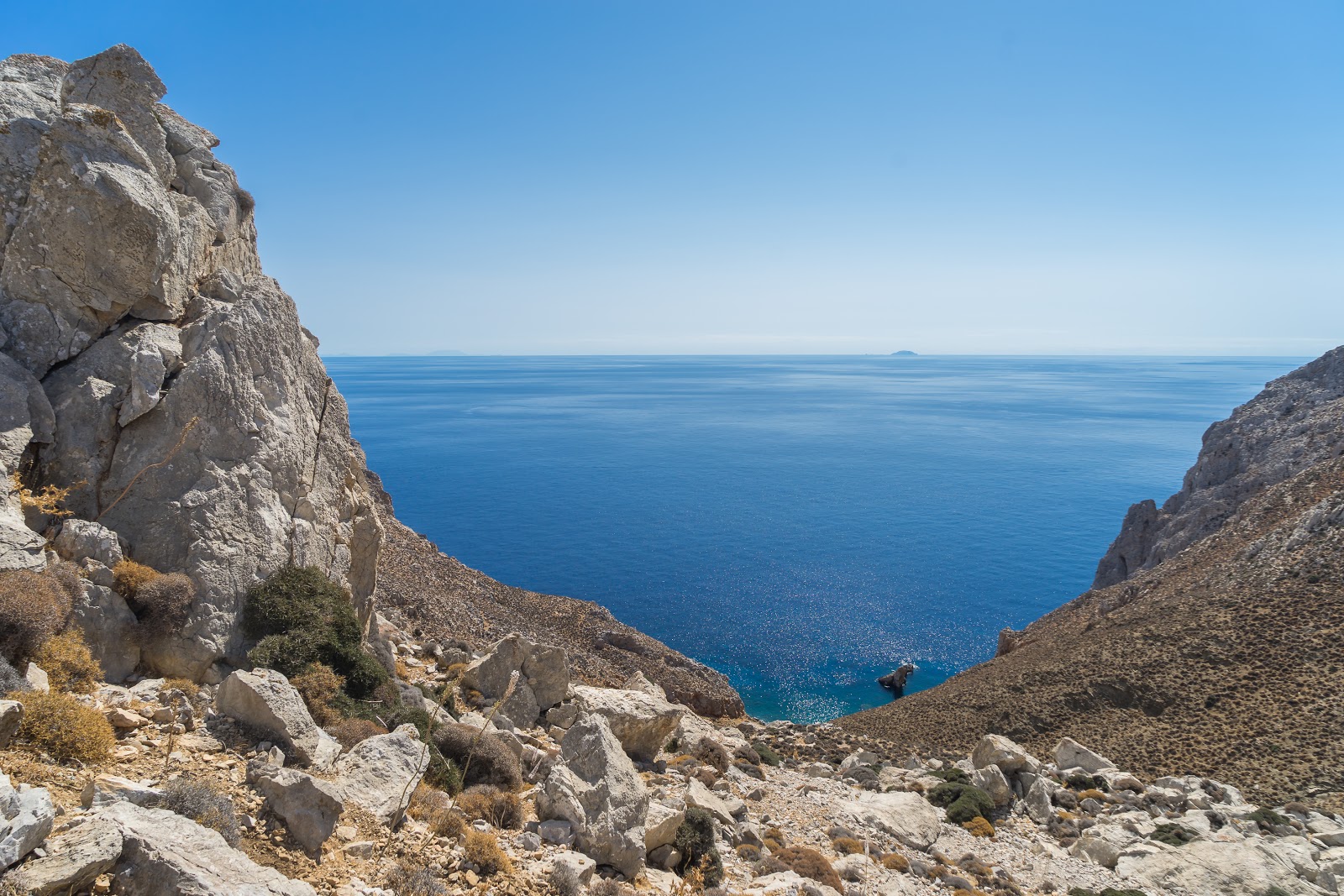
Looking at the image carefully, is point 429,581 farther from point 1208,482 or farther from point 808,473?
point 808,473

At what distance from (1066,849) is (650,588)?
5464 centimetres

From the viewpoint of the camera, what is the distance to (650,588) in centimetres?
7625

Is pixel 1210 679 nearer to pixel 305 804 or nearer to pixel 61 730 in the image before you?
pixel 305 804

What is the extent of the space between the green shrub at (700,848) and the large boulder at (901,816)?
856 centimetres

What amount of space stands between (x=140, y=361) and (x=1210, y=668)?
47777 mm

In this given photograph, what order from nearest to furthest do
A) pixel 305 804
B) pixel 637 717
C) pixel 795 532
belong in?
pixel 305 804
pixel 637 717
pixel 795 532

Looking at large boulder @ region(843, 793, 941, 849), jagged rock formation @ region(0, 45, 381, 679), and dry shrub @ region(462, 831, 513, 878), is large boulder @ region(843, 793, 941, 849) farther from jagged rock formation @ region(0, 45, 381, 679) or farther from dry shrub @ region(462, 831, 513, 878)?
jagged rock formation @ region(0, 45, 381, 679)

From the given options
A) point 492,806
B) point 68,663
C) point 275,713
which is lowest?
point 492,806

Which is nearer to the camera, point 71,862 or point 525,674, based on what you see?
point 71,862

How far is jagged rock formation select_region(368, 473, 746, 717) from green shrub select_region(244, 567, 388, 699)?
45.1ft

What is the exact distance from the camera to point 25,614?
12.9m

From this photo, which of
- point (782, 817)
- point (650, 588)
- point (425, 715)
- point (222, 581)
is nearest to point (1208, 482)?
point (650, 588)

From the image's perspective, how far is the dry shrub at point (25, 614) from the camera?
12.8m

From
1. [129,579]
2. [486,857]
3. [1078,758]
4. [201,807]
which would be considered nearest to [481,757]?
[486,857]
